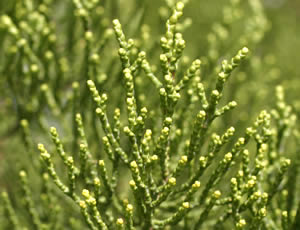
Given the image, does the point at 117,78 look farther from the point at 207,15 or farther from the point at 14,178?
the point at 207,15

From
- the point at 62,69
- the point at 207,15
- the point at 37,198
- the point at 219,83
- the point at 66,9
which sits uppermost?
the point at 207,15

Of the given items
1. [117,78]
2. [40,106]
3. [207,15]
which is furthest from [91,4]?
[207,15]

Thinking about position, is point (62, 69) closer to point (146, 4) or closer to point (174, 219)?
point (146, 4)

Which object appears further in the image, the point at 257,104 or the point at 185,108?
the point at 257,104

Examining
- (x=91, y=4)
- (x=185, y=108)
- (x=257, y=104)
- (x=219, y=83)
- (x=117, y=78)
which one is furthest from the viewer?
(x=257, y=104)

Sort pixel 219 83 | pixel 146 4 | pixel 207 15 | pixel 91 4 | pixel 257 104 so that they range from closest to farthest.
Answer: pixel 219 83, pixel 91 4, pixel 146 4, pixel 257 104, pixel 207 15

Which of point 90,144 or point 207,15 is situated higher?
point 207,15

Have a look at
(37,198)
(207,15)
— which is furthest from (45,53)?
(207,15)
